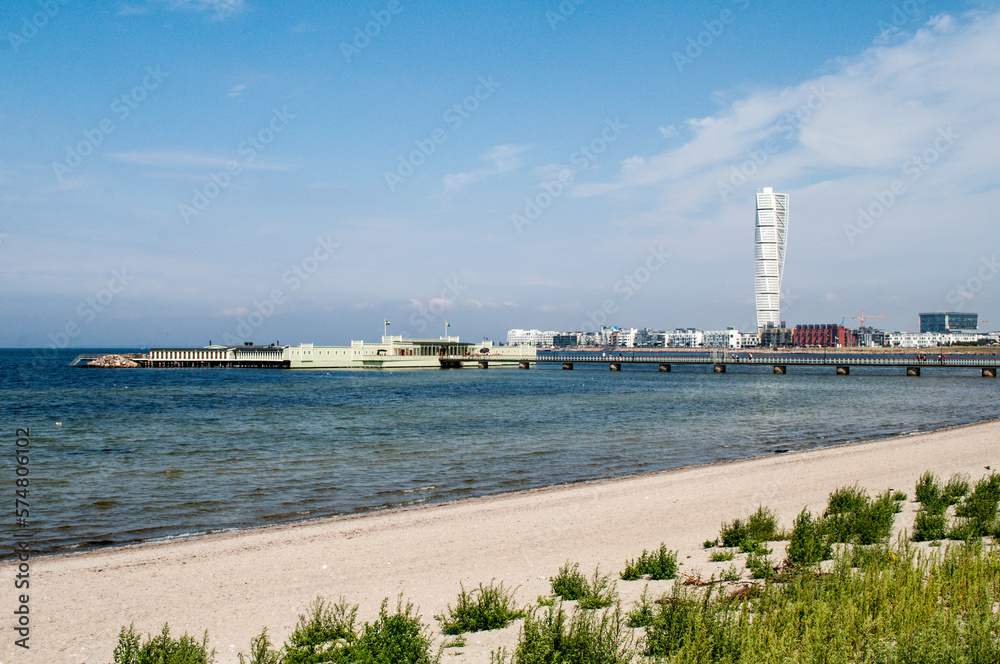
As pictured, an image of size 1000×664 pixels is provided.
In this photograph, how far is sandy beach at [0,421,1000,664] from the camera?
9.43 meters

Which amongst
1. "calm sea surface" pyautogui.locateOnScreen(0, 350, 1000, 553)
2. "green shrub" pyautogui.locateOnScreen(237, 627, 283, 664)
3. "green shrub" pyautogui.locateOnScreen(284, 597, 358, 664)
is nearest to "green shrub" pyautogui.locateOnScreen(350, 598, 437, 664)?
"green shrub" pyautogui.locateOnScreen(284, 597, 358, 664)

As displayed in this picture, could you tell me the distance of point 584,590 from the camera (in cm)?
906

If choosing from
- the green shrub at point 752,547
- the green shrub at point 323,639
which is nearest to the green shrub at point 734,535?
the green shrub at point 752,547

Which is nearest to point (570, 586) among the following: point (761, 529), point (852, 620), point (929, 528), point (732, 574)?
point (732, 574)

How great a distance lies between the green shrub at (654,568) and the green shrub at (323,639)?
14.3ft

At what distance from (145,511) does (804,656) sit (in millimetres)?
17557

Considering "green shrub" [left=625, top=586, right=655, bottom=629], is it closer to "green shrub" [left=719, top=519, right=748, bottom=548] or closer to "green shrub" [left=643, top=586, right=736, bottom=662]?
"green shrub" [left=643, top=586, right=736, bottom=662]

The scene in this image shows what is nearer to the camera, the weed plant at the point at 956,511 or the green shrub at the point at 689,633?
the green shrub at the point at 689,633

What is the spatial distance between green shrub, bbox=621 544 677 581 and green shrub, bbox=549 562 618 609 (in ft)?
1.40

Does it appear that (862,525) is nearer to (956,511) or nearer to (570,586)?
(956,511)

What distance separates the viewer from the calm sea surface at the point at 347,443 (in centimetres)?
1872

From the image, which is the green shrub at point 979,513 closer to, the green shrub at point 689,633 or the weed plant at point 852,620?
the weed plant at point 852,620

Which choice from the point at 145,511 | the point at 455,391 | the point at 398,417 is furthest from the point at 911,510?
the point at 455,391

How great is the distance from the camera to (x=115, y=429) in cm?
3700
